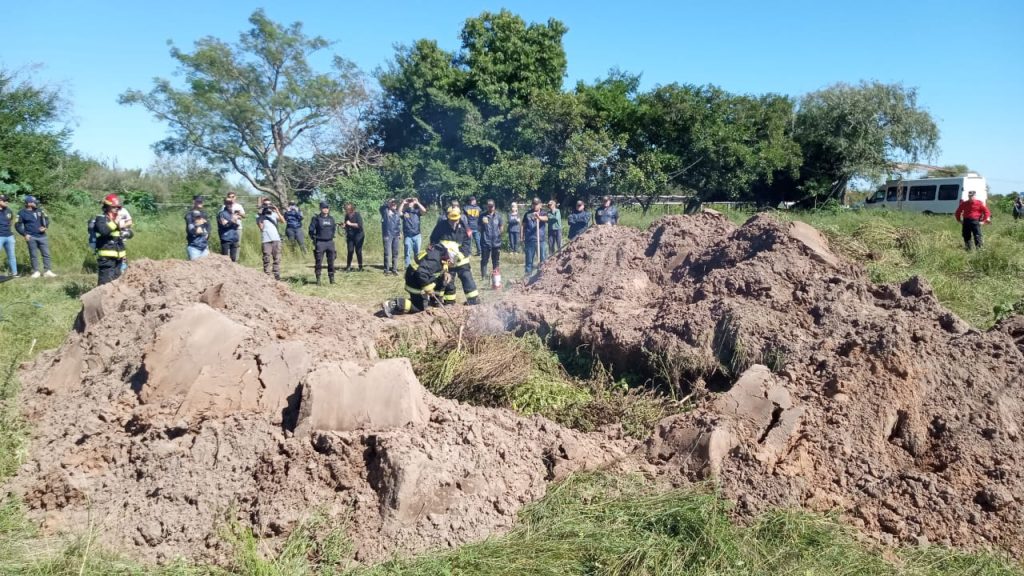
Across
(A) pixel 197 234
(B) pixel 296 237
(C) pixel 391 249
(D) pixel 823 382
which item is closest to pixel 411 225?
(C) pixel 391 249

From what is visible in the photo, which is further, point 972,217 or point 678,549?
A: point 972,217

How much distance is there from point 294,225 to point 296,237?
A: 1.42 feet

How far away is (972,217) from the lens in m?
13.8

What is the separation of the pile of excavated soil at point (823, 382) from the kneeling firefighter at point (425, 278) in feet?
6.34

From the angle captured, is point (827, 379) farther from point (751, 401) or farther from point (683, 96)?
point (683, 96)

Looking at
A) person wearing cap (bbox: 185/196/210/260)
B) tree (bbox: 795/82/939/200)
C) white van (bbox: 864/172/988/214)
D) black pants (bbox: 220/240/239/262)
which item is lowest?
black pants (bbox: 220/240/239/262)

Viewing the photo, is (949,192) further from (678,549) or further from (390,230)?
(678,549)

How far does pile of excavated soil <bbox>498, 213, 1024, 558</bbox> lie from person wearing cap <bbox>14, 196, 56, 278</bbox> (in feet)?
37.4

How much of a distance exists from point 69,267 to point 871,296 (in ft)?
53.0

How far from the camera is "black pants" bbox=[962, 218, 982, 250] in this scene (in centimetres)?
1381

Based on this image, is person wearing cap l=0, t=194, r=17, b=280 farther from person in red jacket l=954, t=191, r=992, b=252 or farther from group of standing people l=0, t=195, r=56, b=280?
person in red jacket l=954, t=191, r=992, b=252

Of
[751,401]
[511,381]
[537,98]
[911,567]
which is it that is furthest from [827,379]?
[537,98]

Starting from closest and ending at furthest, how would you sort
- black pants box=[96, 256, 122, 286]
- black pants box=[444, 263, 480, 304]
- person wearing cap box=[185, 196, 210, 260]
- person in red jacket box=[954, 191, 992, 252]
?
black pants box=[444, 263, 480, 304], black pants box=[96, 256, 122, 286], person wearing cap box=[185, 196, 210, 260], person in red jacket box=[954, 191, 992, 252]

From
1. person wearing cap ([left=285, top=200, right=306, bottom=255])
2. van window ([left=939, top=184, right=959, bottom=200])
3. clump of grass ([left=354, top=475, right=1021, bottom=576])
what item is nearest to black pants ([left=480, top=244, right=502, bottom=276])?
person wearing cap ([left=285, top=200, right=306, bottom=255])
